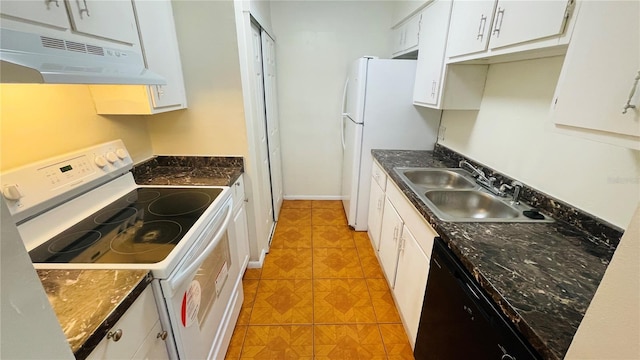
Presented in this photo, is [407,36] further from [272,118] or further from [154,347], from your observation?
[154,347]

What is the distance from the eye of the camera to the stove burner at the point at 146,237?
1.03 m

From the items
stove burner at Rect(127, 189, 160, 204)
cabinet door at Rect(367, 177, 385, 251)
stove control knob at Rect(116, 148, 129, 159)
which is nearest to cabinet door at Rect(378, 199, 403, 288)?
cabinet door at Rect(367, 177, 385, 251)

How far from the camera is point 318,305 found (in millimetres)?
1949

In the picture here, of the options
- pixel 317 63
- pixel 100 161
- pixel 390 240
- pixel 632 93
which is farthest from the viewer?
pixel 317 63

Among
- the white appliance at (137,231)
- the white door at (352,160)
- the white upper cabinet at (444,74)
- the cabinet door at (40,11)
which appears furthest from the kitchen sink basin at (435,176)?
the cabinet door at (40,11)

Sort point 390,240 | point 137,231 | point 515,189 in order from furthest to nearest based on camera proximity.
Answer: point 390,240 → point 515,189 → point 137,231

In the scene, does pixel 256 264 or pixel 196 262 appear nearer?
pixel 196 262

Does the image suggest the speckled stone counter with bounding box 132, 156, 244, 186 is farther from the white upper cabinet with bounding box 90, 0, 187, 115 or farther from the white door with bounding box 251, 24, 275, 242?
the white upper cabinet with bounding box 90, 0, 187, 115

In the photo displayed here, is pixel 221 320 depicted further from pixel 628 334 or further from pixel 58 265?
pixel 628 334

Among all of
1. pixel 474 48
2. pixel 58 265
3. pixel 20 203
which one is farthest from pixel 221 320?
pixel 474 48

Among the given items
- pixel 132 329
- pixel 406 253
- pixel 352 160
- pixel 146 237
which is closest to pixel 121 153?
pixel 146 237

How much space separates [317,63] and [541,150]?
236 cm

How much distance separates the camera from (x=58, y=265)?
35.6 inches

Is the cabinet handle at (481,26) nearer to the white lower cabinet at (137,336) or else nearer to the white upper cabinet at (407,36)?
the white upper cabinet at (407,36)
